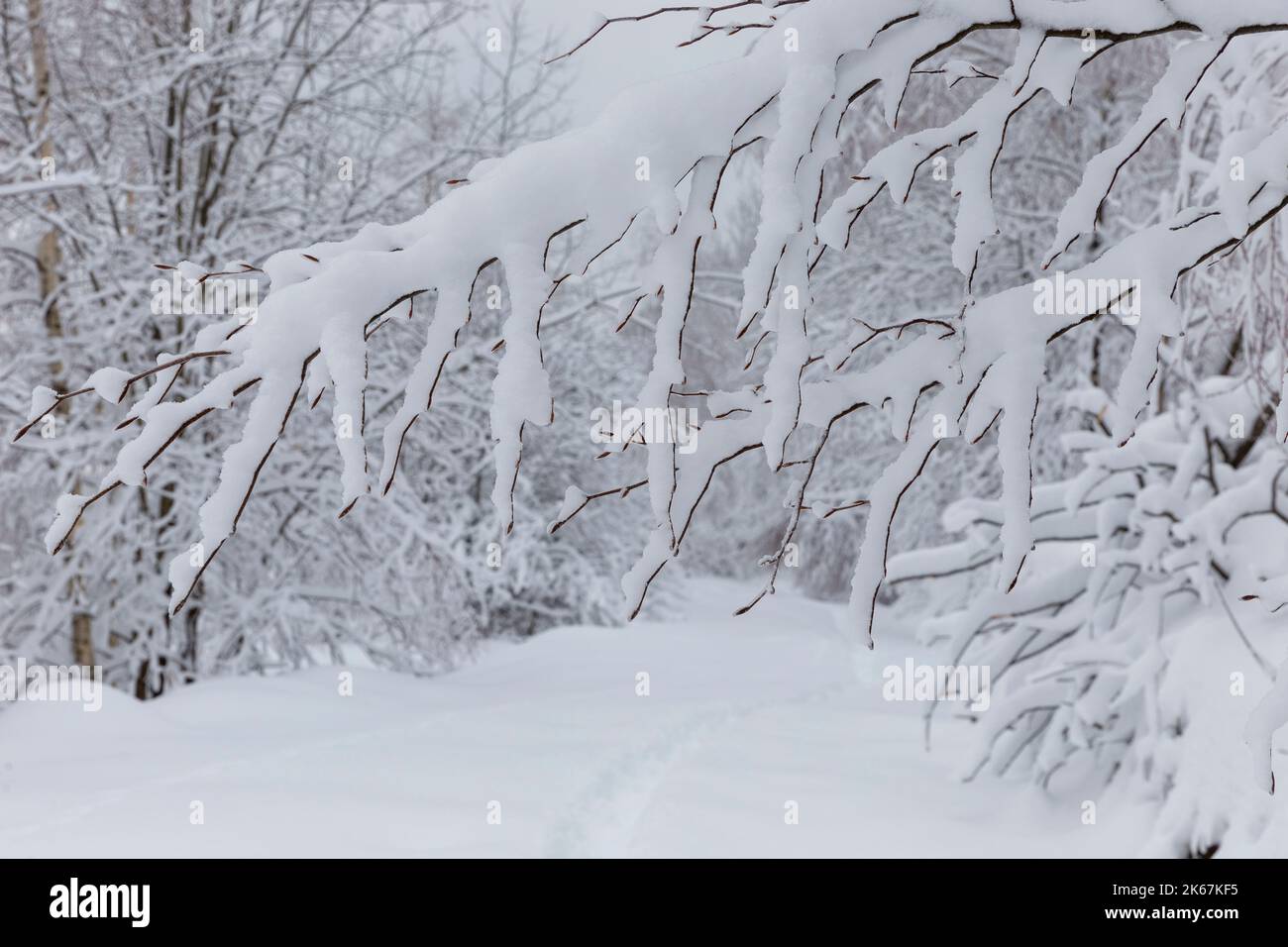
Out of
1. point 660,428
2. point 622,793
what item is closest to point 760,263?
point 660,428

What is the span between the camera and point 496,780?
555 centimetres

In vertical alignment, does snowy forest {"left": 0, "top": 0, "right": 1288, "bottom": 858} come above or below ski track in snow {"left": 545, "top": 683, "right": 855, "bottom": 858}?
above

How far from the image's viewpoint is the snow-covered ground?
14.9 ft

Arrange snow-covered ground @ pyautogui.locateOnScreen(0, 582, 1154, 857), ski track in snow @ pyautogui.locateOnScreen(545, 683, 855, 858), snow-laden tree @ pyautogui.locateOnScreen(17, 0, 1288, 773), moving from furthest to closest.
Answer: ski track in snow @ pyautogui.locateOnScreen(545, 683, 855, 858)
snow-covered ground @ pyautogui.locateOnScreen(0, 582, 1154, 857)
snow-laden tree @ pyautogui.locateOnScreen(17, 0, 1288, 773)

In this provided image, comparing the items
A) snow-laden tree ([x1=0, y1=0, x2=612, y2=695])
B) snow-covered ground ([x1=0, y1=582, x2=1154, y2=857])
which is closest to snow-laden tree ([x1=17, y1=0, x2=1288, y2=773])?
snow-covered ground ([x1=0, y1=582, x2=1154, y2=857])

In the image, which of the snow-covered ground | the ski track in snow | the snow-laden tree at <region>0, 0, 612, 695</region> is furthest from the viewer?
the snow-laden tree at <region>0, 0, 612, 695</region>

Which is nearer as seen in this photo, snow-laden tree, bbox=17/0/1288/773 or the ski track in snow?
snow-laden tree, bbox=17/0/1288/773

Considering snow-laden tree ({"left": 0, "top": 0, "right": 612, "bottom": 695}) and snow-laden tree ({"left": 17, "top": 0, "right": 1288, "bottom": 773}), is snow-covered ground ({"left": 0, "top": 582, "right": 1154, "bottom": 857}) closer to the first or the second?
snow-laden tree ({"left": 0, "top": 0, "right": 612, "bottom": 695})

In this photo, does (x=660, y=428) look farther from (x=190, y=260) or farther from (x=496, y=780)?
(x=190, y=260)

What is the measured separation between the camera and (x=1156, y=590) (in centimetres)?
493

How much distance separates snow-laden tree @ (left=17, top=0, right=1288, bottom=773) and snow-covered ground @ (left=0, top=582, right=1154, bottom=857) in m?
3.13

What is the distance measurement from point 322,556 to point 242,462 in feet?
25.8

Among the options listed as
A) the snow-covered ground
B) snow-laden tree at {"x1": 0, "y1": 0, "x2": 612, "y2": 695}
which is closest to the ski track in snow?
the snow-covered ground
